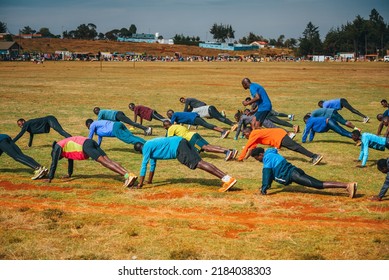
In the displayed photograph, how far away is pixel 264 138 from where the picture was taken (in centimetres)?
1245

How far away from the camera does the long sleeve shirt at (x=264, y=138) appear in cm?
1225

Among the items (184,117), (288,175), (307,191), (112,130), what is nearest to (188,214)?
(288,175)

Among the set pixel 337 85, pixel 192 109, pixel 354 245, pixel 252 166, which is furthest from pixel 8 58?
→ pixel 354 245

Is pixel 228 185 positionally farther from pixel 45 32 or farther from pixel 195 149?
pixel 45 32

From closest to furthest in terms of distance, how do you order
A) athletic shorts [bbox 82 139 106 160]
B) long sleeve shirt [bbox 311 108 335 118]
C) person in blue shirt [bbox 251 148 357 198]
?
person in blue shirt [bbox 251 148 357 198] → athletic shorts [bbox 82 139 106 160] → long sleeve shirt [bbox 311 108 335 118]

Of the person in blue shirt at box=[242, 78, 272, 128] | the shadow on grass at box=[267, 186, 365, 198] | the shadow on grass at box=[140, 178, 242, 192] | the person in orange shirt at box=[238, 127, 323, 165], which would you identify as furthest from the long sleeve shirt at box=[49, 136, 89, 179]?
the person in blue shirt at box=[242, 78, 272, 128]

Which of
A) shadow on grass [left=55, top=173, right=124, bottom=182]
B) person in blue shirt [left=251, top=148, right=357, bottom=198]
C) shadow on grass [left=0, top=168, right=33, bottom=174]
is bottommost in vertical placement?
shadow on grass [left=0, top=168, right=33, bottom=174]

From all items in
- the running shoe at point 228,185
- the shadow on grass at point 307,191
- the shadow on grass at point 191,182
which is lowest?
the shadow on grass at point 191,182

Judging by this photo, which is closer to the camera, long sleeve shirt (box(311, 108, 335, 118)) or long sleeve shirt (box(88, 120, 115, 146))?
long sleeve shirt (box(88, 120, 115, 146))

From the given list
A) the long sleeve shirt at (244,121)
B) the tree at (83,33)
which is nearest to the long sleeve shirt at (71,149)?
the long sleeve shirt at (244,121)

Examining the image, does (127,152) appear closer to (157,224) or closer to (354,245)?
(157,224)

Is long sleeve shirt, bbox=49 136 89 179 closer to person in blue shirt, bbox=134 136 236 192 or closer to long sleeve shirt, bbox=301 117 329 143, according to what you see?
person in blue shirt, bbox=134 136 236 192

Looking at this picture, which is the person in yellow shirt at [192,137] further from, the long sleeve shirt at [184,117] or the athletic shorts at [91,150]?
the long sleeve shirt at [184,117]

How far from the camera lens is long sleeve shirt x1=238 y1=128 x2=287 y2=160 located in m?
12.2
